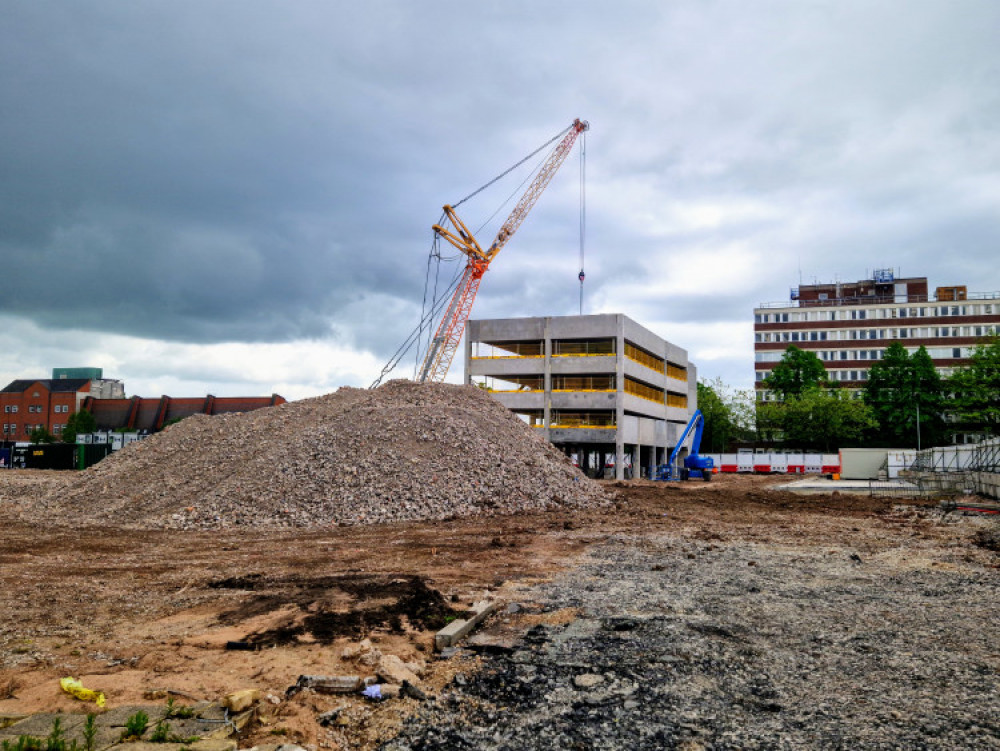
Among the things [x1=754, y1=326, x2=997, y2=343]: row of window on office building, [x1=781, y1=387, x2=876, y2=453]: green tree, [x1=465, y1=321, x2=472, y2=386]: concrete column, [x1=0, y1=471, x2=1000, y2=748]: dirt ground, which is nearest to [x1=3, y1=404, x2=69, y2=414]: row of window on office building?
[x1=465, y1=321, x2=472, y2=386]: concrete column

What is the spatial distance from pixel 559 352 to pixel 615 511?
34356 millimetres

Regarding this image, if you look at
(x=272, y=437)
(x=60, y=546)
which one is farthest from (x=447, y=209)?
(x=60, y=546)

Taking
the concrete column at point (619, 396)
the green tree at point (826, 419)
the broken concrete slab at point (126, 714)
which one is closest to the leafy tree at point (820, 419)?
the green tree at point (826, 419)

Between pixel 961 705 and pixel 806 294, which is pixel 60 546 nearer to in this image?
pixel 961 705

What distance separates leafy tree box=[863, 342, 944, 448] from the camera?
273 ft

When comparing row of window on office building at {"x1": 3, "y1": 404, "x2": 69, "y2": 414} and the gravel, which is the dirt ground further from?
row of window on office building at {"x1": 3, "y1": 404, "x2": 69, "y2": 414}

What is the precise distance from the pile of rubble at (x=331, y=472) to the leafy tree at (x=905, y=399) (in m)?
67.4

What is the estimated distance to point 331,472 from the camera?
82.6 feet

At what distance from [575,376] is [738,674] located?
175 ft

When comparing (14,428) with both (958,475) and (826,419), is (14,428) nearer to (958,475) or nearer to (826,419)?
(826,419)

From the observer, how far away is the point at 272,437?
29766 mm

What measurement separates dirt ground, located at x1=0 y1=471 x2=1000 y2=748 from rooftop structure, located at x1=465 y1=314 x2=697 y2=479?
3238 centimetres

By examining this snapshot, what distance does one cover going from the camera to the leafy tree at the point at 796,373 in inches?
3629

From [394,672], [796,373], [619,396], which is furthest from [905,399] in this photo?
[394,672]
